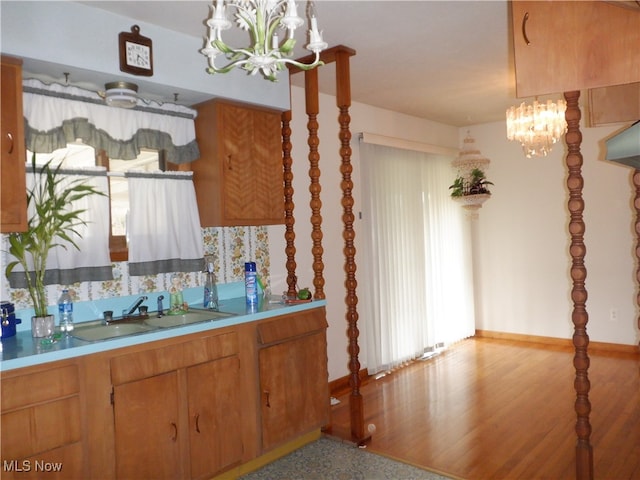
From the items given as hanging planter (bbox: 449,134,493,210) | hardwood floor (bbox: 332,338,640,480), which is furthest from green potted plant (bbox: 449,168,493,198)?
hardwood floor (bbox: 332,338,640,480)

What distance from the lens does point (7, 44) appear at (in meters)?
2.11

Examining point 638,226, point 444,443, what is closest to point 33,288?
point 444,443

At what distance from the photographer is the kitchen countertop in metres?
1.92

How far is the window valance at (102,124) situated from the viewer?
246 cm

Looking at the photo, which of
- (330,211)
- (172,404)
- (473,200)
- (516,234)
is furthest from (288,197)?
(516,234)

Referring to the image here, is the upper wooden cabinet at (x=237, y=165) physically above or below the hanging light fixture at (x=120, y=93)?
below

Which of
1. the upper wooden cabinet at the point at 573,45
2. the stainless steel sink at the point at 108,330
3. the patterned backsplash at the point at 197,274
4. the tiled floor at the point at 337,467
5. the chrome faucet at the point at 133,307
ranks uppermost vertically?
the upper wooden cabinet at the point at 573,45

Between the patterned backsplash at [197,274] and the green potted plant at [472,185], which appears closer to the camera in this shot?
the patterned backsplash at [197,274]

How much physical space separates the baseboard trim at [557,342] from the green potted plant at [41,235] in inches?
196

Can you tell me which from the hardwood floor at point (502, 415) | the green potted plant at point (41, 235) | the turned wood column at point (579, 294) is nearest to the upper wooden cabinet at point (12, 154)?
the green potted plant at point (41, 235)

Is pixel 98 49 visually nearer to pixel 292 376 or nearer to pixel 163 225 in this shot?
pixel 163 225

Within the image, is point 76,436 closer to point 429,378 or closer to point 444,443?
point 444,443

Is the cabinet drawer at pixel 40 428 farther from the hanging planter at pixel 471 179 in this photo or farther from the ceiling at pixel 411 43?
the hanging planter at pixel 471 179

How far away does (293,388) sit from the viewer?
2959 millimetres
